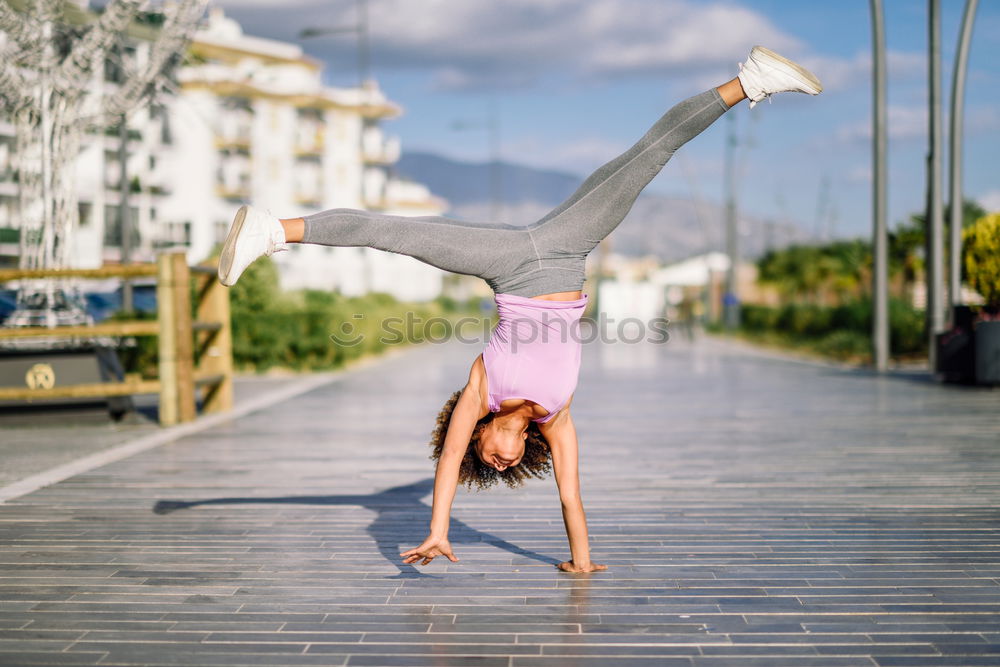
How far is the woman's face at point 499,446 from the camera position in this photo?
5262 millimetres

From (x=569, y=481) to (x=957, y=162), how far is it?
16283 mm

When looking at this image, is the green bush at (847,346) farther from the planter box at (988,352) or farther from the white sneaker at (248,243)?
the white sneaker at (248,243)

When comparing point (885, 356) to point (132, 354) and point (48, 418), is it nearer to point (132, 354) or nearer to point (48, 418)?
point (132, 354)

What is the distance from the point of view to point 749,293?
8275cm

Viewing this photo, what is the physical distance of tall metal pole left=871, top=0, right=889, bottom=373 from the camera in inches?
845

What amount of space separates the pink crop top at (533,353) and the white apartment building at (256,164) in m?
65.8

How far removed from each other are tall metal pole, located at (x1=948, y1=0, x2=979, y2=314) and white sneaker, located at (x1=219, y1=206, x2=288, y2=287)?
16350 millimetres

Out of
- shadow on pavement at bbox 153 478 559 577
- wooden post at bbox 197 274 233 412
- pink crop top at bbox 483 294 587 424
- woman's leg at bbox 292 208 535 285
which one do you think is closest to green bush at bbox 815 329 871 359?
wooden post at bbox 197 274 233 412

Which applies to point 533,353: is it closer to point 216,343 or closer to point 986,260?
point 216,343

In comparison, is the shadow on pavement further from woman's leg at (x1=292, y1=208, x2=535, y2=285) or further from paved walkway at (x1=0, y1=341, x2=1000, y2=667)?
woman's leg at (x1=292, y1=208, x2=535, y2=285)

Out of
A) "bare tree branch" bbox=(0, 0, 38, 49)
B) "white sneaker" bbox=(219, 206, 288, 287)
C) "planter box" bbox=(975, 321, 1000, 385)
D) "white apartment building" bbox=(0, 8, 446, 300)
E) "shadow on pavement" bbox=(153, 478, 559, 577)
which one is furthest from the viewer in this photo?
"white apartment building" bbox=(0, 8, 446, 300)

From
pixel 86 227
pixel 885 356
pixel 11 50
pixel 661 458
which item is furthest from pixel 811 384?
pixel 86 227

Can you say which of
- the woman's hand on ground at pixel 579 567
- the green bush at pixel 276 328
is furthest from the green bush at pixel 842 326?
the woman's hand on ground at pixel 579 567

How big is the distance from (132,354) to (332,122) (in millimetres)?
68154
